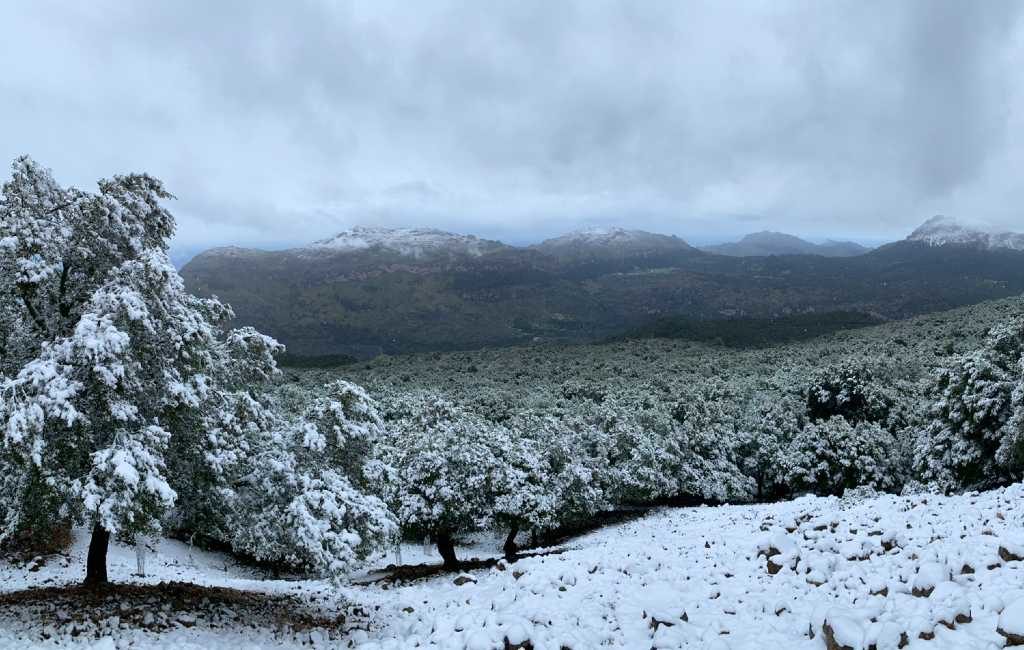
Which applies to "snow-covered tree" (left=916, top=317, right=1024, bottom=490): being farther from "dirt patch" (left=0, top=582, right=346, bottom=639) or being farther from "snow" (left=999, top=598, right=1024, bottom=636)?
"dirt patch" (left=0, top=582, right=346, bottom=639)

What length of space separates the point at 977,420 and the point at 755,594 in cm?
2405

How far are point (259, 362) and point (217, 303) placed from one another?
223 centimetres

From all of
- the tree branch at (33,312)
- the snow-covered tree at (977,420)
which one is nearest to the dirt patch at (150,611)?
the tree branch at (33,312)

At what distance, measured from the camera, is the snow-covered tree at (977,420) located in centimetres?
3003

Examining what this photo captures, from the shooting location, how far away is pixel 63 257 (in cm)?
1602

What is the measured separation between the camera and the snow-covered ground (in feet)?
37.7

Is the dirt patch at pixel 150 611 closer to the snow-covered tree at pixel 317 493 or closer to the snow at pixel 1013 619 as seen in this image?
the snow-covered tree at pixel 317 493

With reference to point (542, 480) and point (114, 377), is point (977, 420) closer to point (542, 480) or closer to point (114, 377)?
point (542, 480)

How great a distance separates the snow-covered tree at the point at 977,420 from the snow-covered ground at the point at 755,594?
13.0m

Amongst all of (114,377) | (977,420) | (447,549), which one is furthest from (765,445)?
(114,377)

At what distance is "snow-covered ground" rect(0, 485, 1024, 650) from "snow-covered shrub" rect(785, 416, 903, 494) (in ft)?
80.2

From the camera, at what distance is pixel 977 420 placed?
3083cm

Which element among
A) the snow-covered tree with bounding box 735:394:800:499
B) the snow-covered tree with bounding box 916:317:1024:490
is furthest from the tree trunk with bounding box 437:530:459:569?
the snow-covered tree with bounding box 735:394:800:499

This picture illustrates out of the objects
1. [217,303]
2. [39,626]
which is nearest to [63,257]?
[217,303]
